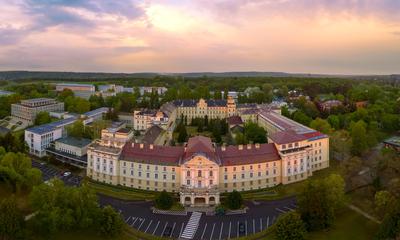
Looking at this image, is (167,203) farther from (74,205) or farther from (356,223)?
(356,223)

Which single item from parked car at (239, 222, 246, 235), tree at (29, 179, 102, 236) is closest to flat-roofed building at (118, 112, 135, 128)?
tree at (29, 179, 102, 236)

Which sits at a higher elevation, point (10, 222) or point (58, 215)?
point (58, 215)

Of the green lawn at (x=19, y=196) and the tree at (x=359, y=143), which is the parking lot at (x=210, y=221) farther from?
the tree at (x=359, y=143)

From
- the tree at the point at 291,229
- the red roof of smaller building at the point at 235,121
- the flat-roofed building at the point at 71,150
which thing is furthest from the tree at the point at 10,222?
the red roof of smaller building at the point at 235,121

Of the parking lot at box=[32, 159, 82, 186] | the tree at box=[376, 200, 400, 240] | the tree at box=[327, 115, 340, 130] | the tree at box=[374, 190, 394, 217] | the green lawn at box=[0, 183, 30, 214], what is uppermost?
the tree at box=[327, 115, 340, 130]

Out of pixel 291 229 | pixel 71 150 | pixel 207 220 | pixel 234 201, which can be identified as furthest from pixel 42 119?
pixel 291 229

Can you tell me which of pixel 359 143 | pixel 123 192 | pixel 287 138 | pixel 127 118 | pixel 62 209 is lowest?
pixel 123 192

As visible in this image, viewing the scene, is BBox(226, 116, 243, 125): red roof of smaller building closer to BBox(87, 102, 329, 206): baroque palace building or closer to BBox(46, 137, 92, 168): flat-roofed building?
BBox(87, 102, 329, 206): baroque palace building

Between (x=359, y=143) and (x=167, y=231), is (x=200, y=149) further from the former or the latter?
(x=359, y=143)
